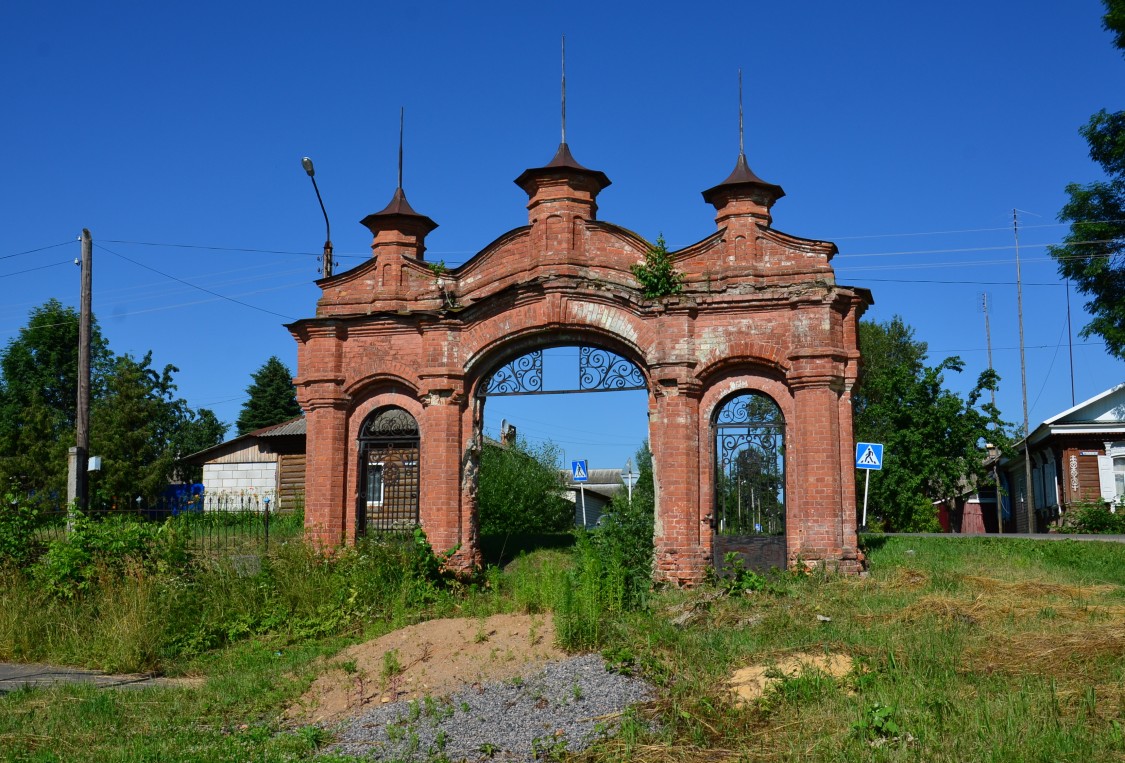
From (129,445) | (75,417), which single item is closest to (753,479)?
(129,445)

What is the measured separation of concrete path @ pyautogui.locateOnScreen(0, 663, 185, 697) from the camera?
10.6 meters

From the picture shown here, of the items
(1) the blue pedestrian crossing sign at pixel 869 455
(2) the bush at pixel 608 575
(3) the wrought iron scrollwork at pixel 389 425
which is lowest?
(2) the bush at pixel 608 575

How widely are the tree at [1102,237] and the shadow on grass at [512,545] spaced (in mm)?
16851

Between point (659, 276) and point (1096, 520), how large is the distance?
17.4 metres

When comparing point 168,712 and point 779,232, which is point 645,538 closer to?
point 779,232

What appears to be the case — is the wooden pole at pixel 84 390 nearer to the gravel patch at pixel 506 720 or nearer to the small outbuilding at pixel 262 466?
the gravel patch at pixel 506 720

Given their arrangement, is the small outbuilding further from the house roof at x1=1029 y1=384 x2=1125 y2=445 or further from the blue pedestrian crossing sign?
the house roof at x1=1029 y1=384 x2=1125 y2=445

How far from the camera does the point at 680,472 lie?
14000 millimetres

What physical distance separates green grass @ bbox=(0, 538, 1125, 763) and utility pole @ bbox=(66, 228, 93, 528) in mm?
2675

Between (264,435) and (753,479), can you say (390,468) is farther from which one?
(264,435)

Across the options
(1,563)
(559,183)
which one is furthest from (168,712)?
(559,183)

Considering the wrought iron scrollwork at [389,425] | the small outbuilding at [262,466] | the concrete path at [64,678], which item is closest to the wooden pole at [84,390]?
the concrete path at [64,678]

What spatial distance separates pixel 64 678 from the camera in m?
10.9

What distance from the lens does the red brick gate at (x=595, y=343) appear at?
45.1 feet
